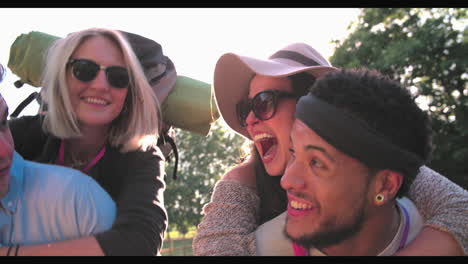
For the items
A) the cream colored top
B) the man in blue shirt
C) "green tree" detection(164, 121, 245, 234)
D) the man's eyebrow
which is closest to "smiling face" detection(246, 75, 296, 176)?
the cream colored top

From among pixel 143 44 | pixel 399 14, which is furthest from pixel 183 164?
pixel 143 44

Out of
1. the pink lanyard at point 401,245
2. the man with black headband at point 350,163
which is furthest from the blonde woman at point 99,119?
the man with black headband at point 350,163

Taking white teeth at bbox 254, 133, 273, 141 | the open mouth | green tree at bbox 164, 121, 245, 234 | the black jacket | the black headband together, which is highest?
the black headband

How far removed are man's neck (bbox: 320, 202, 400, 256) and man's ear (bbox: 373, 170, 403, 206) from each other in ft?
0.26

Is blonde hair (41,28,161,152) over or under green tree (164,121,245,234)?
over

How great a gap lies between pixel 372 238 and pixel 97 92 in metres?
1.73

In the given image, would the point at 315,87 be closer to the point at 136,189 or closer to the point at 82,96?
the point at 136,189

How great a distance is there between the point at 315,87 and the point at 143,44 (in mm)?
1532

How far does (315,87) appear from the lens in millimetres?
2188

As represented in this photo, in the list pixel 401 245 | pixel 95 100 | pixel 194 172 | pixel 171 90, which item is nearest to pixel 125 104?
pixel 95 100

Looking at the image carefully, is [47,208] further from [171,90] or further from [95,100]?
[171,90]

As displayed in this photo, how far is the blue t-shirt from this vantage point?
2.04 meters

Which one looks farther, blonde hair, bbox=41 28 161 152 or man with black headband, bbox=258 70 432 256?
blonde hair, bbox=41 28 161 152

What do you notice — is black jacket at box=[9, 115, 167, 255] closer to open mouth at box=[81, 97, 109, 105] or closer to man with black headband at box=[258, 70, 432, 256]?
open mouth at box=[81, 97, 109, 105]
